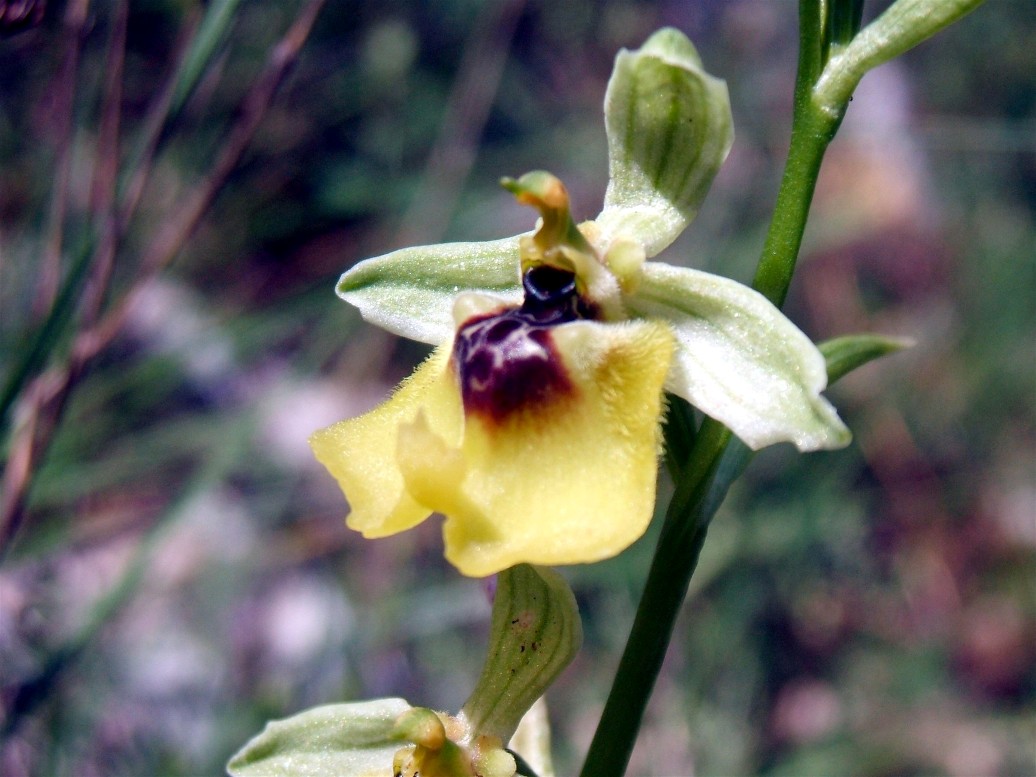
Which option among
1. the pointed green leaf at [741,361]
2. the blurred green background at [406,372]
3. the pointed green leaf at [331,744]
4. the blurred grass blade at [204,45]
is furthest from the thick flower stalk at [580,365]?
the blurred green background at [406,372]

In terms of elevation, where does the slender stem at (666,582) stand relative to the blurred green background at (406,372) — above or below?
above

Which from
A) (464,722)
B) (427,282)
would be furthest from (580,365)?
(464,722)

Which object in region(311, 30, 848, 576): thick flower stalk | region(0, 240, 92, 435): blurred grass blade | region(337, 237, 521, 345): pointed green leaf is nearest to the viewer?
region(311, 30, 848, 576): thick flower stalk

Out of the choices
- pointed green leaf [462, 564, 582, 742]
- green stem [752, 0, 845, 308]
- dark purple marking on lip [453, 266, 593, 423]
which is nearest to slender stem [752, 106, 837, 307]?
green stem [752, 0, 845, 308]

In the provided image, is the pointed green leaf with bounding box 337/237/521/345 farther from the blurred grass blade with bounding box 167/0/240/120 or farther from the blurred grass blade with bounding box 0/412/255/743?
the blurred grass blade with bounding box 0/412/255/743

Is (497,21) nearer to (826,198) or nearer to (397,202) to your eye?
(397,202)

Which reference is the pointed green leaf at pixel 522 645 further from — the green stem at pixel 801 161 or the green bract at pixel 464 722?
the green stem at pixel 801 161

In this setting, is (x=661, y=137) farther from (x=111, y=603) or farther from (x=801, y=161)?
(x=111, y=603)
